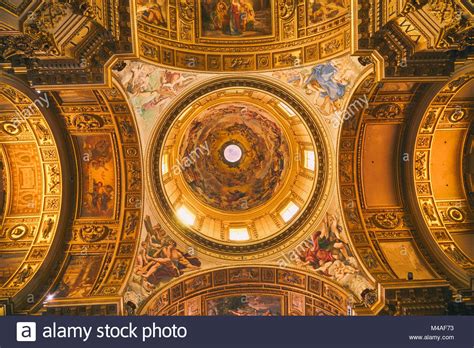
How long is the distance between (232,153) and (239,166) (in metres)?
0.79

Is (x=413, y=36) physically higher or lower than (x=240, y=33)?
lower

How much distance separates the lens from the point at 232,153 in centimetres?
2045

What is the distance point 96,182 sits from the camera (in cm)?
1594

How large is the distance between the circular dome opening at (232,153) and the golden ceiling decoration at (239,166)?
5cm

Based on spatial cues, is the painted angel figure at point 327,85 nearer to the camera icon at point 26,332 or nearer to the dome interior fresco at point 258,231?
the dome interior fresco at point 258,231

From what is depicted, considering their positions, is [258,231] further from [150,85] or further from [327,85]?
[150,85]

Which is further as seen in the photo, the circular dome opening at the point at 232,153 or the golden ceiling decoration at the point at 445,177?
the circular dome opening at the point at 232,153

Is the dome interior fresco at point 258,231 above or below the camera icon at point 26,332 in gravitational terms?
above

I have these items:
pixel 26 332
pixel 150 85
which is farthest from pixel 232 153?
pixel 26 332

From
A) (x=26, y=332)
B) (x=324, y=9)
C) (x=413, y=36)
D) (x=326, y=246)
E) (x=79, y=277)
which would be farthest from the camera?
(x=326, y=246)

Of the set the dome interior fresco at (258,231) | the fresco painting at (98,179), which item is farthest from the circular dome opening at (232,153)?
the fresco painting at (98,179)

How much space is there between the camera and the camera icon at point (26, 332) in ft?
31.6

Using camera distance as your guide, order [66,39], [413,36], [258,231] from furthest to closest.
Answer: [258,231], [413,36], [66,39]

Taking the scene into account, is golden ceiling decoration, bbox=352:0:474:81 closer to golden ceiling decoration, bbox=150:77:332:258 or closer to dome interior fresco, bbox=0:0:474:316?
dome interior fresco, bbox=0:0:474:316
